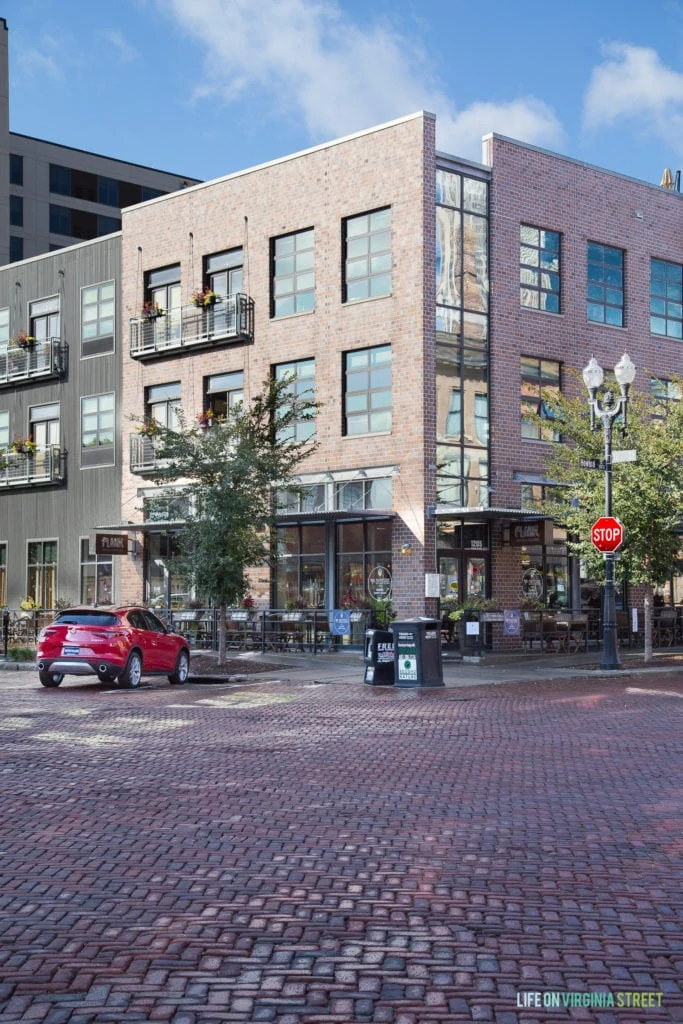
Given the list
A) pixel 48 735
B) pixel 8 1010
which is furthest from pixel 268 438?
pixel 8 1010

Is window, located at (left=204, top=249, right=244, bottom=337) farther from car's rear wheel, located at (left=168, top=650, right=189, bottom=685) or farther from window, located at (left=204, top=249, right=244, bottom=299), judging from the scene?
car's rear wheel, located at (left=168, top=650, right=189, bottom=685)

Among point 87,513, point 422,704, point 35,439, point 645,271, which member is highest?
point 645,271

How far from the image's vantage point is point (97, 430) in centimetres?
3659

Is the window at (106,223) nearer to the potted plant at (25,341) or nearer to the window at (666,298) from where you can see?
the potted plant at (25,341)

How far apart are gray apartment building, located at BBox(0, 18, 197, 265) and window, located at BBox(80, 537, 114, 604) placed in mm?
30096

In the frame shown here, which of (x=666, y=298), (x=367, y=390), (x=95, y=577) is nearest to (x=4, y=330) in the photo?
(x=95, y=577)

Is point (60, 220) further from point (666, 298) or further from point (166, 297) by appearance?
point (666, 298)

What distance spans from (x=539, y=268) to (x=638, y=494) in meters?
8.67

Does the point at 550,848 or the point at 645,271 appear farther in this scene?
the point at 645,271

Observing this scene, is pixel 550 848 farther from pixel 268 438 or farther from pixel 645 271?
pixel 645 271

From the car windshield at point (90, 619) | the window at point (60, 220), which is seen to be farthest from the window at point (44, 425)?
the window at point (60, 220)

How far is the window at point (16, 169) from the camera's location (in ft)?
206

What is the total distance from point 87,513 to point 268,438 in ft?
40.5

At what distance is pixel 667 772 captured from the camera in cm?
1047
